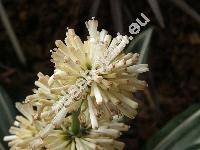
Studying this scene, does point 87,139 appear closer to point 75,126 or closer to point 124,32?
point 75,126

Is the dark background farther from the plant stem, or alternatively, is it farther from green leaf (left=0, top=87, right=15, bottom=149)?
the plant stem

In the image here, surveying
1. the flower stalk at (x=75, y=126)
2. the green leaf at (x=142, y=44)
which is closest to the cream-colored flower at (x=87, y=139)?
the flower stalk at (x=75, y=126)

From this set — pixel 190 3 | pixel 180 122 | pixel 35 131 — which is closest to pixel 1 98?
pixel 35 131

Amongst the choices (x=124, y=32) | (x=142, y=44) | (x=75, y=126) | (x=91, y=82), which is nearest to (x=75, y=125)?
(x=75, y=126)

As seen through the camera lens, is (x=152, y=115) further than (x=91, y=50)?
Yes

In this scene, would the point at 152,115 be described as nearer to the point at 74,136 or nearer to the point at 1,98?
the point at 1,98

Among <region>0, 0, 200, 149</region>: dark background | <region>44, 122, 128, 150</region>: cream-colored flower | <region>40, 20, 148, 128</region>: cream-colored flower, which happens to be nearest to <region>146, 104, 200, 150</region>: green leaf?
<region>0, 0, 200, 149</region>: dark background
